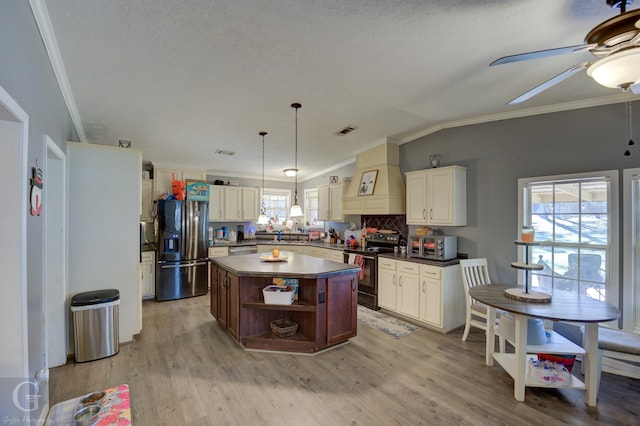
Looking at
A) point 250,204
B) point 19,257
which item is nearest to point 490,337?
point 19,257

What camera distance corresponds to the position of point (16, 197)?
1501mm

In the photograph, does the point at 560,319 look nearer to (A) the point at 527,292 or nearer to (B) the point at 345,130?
(A) the point at 527,292

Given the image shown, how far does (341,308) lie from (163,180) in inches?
171

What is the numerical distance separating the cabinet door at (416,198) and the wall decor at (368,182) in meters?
0.67

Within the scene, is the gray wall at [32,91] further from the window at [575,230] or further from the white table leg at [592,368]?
the window at [575,230]

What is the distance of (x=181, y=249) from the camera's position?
5.04 metres

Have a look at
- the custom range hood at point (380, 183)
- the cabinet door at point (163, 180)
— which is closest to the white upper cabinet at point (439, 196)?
the custom range hood at point (380, 183)

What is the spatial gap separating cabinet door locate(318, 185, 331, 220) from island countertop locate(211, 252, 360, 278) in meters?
2.37

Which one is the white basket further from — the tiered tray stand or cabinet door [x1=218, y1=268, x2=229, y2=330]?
the tiered tray stand

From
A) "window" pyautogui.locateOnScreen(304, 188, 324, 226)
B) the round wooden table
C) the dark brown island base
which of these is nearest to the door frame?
the dark brown island base

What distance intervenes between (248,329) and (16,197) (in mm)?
2333

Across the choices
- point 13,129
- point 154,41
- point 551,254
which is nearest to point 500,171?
point 551,254

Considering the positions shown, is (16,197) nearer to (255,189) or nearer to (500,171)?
(500,171)

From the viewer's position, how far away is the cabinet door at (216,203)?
5973 mm
